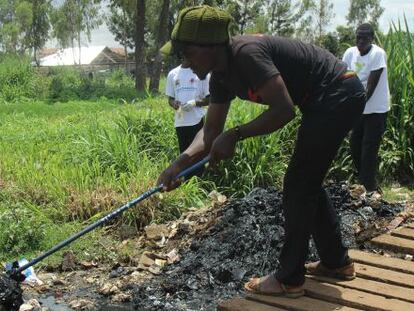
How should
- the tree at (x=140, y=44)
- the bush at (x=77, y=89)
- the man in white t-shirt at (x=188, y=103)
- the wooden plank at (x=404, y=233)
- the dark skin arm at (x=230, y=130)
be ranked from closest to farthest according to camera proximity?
1. the dark skin arm at (x=230, y=130)
2. the wooden plank at (x=404, y=233)
3. the man in white t-shirt at (x=188, y=103)
4. the bush at (x=77, y=89)
5. the tree at (x=140, y=44)

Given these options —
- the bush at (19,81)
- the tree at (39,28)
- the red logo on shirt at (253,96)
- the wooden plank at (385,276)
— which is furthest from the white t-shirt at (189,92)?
the tree at (39,28)

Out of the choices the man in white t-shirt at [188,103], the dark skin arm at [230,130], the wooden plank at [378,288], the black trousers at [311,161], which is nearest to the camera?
the dark skin arm at [230,130]

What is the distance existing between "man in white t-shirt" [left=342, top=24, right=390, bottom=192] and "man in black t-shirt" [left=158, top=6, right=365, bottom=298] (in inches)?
130

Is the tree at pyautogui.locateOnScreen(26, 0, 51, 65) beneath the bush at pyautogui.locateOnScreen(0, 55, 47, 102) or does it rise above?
above

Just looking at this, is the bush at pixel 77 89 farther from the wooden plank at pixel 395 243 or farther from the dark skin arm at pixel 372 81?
the wooden plank at pixel 395 243

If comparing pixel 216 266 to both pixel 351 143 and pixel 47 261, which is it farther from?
pixel 351 143

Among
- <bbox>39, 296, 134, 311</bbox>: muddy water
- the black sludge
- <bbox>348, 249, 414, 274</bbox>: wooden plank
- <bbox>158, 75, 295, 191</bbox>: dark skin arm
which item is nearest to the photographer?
<bbox>158, 75, 295, 191</bbox>: dark skin arm

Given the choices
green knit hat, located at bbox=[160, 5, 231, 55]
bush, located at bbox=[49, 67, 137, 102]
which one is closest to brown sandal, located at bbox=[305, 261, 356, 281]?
green knit hat, located at bbox=[160, 5, 231, 55]

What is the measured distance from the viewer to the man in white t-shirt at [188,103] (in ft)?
21.5

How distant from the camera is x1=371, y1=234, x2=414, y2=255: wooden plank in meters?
4.33

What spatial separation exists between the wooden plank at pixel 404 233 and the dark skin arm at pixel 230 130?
1.82 meters

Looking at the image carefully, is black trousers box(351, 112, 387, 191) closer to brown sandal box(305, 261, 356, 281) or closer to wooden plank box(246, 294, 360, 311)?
brown sandal box(305, 261, 356, 281)

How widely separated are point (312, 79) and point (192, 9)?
701mm

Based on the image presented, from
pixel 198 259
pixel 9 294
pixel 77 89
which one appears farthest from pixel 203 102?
pixel 77 89
